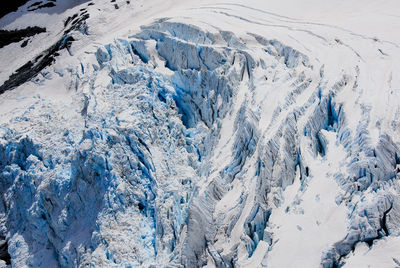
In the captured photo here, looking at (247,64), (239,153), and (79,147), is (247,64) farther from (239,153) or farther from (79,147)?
(79,147)

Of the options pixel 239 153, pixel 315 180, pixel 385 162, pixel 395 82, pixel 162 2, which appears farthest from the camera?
pixel 162 2

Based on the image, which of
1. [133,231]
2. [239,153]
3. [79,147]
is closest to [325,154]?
[239,153]

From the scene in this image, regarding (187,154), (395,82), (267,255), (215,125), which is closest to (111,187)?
(187,154)

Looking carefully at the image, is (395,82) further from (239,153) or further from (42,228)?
(42,228)

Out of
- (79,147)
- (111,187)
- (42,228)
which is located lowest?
(42,228)

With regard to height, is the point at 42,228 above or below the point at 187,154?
below

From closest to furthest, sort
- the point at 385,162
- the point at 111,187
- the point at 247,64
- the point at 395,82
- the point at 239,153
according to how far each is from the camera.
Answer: the point at 385,162, the point at 395,82, the point at 239,153, the point at 111,187, the point at 247,64

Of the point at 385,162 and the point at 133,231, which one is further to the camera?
the point at 133,231
